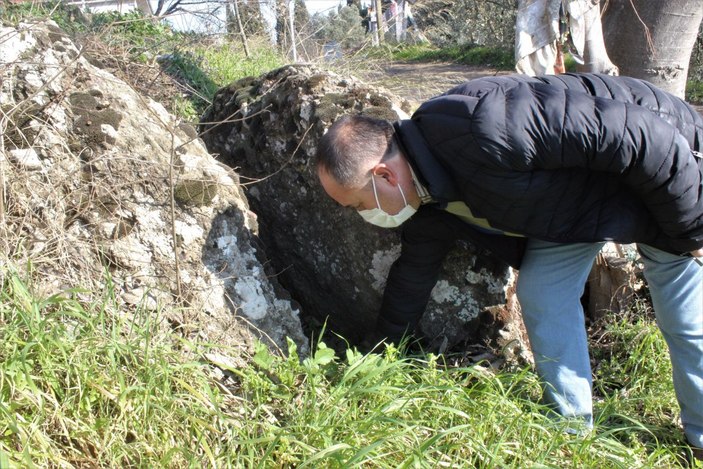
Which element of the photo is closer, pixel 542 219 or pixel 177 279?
pixel 542 219

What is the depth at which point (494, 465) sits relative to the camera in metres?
1.88

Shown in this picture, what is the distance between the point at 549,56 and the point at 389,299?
70.6 inches

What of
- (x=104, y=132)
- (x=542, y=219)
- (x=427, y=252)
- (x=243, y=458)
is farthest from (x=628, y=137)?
(x=104, y=132)

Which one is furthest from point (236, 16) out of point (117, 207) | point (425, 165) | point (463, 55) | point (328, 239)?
point (463, 55)

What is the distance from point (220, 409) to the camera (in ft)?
6.67

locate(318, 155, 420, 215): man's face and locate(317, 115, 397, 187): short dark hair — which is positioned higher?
locate(317, 115, 397, 187): short dark hair

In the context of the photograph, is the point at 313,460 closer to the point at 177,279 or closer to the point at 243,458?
the point at 243,458

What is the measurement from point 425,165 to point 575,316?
0.85 m

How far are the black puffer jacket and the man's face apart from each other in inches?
3.0

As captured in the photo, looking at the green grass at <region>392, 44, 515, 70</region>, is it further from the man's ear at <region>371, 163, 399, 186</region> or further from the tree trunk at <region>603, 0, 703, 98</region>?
the man's ear at <region>371, 163, 399, 186</region>

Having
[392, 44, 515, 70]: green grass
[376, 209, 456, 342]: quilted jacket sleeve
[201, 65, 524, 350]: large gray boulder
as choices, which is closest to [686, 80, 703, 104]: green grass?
[392, 44, 515, 70]: green grass

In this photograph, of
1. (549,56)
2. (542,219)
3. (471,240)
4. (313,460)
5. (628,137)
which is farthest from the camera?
(549,56)

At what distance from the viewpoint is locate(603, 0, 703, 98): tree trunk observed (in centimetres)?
389

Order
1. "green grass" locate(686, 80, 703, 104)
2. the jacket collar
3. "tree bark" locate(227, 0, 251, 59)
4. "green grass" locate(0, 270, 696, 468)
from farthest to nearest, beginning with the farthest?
1. "green grass" locate(686, 80, 703, 104)
2. "tree bark" locate(227, 0, 251, 59)
3. the jacket collar
4. "green grass" locate(0, 270, 696, 468)
